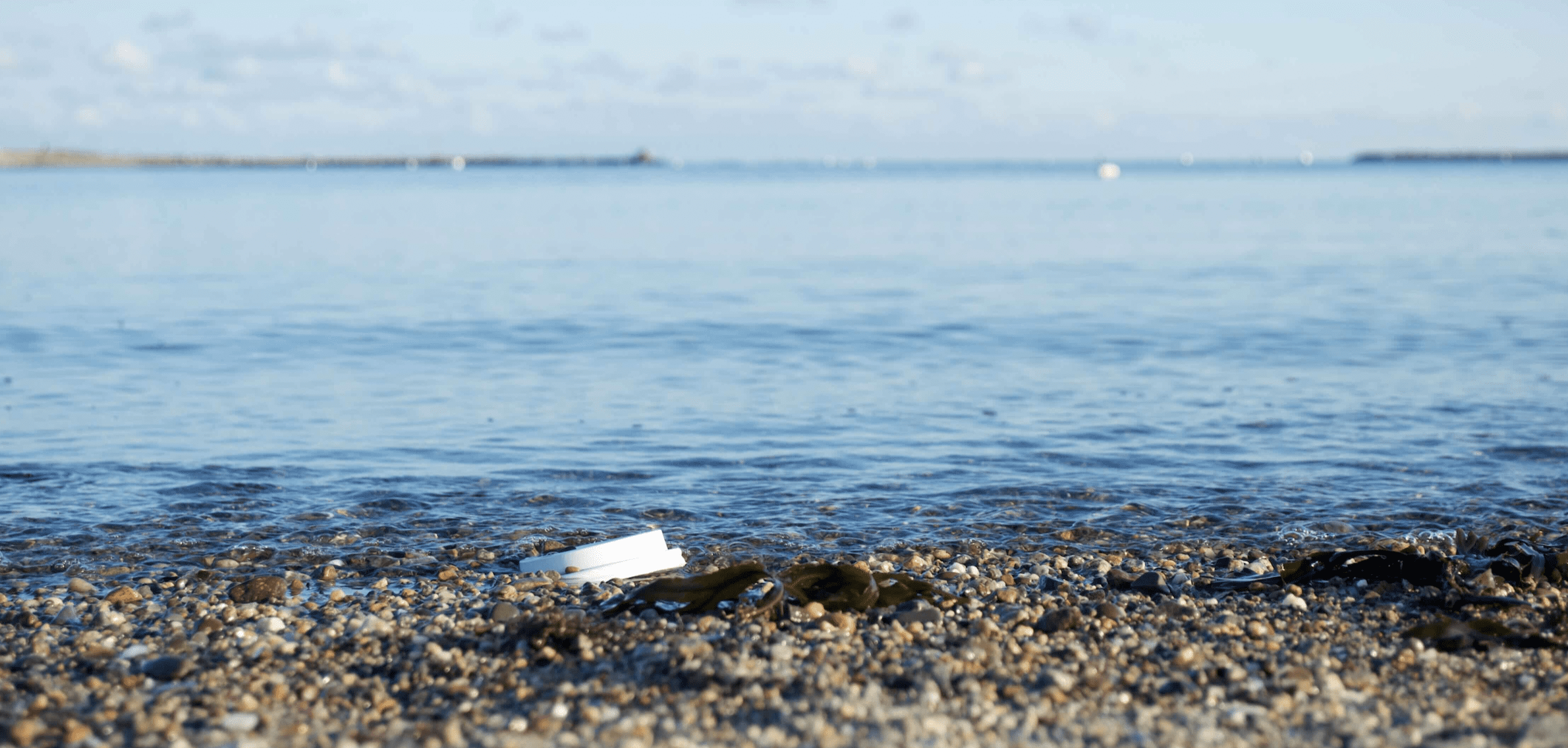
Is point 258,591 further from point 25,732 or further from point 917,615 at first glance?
point 917,615

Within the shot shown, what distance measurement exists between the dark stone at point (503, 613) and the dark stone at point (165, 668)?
1.49 m

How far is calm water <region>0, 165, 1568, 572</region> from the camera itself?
32.3 feet

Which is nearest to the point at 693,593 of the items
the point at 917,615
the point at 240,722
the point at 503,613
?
the point at 503,613

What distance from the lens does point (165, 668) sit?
6.00 meters

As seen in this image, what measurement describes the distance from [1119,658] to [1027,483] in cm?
477

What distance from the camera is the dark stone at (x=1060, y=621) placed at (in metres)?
6.64

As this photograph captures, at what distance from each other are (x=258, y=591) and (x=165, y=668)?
4.94 ft

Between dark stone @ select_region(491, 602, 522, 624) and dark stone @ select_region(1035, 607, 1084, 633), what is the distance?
277 cm

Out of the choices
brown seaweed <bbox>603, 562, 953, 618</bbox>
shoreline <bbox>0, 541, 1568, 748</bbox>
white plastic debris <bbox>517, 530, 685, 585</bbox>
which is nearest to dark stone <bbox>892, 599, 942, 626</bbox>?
shoreline <bbox>0, 541, 1568, 748</bbox>

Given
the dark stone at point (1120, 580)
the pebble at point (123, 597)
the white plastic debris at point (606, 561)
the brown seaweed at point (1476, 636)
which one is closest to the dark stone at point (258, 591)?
the pebble at point (123, 597)

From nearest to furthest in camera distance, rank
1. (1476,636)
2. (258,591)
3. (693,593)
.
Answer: (1476,636) → (693,593) → (258,591)

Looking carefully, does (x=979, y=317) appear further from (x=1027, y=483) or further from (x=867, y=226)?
(x=867, y=226)

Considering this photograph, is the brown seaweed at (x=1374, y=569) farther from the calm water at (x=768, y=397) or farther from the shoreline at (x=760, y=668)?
the calm water at (x=768, y=397)

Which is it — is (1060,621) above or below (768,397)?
above
